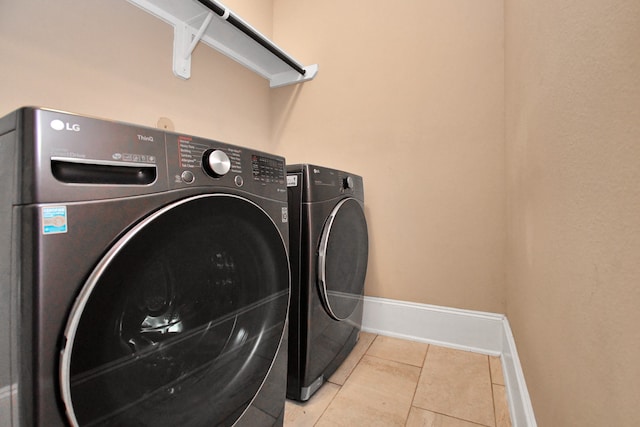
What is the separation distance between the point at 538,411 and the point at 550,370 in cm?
18

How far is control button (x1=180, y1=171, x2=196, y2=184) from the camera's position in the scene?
527 mm

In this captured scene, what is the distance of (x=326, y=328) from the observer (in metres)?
1.06

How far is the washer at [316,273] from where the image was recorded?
0.96 metres

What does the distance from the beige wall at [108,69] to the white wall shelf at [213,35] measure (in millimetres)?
39

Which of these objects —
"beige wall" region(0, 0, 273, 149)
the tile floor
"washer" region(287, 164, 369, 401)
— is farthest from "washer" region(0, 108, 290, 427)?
"beige wall" region(0, 0, 273, 149)

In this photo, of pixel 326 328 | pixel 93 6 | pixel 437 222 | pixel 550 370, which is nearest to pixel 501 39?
pixel 437 222

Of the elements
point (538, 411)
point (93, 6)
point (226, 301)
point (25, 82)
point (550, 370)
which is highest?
point (93, 6)

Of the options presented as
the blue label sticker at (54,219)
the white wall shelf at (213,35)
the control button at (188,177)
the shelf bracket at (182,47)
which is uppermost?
the white wall shelf at (213,35)

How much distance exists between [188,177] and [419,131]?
1277mm

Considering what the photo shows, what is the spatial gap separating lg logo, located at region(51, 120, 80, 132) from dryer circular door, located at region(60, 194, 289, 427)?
0.53ft

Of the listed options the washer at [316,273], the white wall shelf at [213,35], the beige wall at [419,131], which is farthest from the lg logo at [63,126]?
the beige wall at [419,131]

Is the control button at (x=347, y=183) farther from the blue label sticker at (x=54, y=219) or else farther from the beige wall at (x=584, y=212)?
the blue label sticker at (x=54, y=219)

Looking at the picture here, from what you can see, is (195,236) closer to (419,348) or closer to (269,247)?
(269,247)

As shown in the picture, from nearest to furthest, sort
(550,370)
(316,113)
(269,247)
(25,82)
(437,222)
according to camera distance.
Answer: (550,370) → (269,247) → (25,82) → (437,222) → (316,113)
